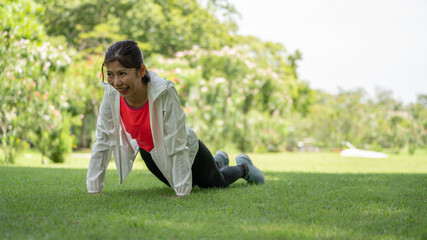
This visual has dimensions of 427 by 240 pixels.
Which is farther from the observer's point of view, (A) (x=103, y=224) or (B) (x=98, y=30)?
(B) (x=98, y=30)

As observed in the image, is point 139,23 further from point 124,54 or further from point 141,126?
point 124,54

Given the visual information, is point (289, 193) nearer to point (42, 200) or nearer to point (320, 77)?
point (42, 200)

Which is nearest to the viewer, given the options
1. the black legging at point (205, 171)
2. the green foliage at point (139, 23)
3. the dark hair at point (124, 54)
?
the dark hair at point (124, 54)

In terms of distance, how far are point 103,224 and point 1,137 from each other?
19.5 ft

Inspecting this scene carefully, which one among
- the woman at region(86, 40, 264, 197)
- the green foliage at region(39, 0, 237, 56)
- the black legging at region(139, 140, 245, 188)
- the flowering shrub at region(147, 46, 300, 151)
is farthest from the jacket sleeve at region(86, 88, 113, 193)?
the green foliage at region(39, 0, 237, 56)

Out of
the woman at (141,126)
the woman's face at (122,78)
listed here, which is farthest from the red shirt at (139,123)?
the woman's face at (122,78)

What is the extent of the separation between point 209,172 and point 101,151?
3.17 ft

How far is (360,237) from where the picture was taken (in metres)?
2.05

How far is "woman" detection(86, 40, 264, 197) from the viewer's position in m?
2.98

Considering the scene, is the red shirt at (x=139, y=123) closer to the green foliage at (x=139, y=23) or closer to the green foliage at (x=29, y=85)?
the green foliage at (x=29, y=85)

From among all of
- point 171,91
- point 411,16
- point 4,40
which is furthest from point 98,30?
point 171,91

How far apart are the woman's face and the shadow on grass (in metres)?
0.85

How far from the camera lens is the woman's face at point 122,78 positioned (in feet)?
9.66

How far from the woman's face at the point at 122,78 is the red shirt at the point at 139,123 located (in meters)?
0.23
